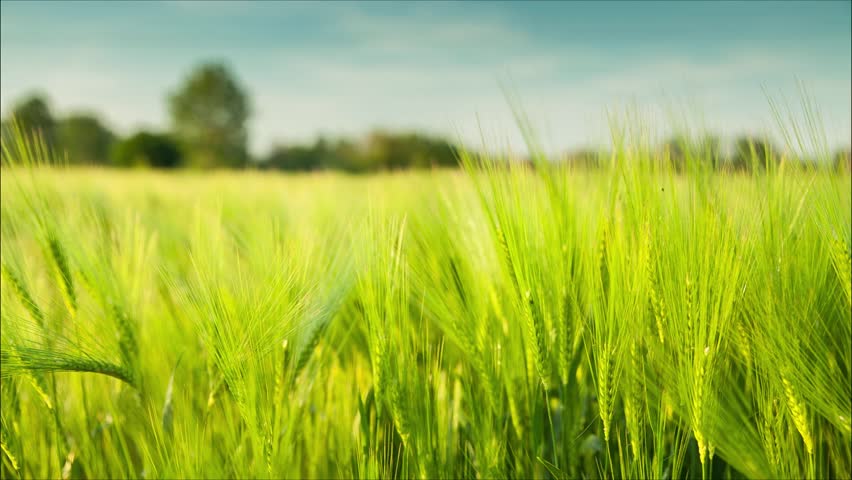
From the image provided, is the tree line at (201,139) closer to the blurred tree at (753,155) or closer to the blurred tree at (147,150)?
the blurred tree at (147,150)

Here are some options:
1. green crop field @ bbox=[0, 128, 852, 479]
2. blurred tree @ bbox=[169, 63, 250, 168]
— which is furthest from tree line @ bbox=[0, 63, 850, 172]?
green crop field @ bbox=[0, 128, 852, 479]

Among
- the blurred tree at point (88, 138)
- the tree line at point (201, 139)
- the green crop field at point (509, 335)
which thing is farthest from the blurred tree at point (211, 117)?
the green crop field at point (509, 335)

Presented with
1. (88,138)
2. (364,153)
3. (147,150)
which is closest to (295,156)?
(147,150)

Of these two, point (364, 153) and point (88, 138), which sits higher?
point (88, 138)

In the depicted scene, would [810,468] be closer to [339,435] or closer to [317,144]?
[339,435]

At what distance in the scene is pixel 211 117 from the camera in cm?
2627

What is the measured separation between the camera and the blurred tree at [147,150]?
24.9 m

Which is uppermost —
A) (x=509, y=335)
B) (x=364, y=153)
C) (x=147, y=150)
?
(x=147, y=150)

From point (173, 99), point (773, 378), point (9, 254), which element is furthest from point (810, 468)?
point (173, 99)

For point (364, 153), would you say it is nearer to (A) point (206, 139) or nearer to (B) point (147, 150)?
(A) point (206, 139)

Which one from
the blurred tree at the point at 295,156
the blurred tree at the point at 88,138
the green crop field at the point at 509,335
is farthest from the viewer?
the blurred tree at the point at 88,138

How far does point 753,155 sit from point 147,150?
28.3 m

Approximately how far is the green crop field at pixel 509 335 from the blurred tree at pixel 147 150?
26160 millimetres

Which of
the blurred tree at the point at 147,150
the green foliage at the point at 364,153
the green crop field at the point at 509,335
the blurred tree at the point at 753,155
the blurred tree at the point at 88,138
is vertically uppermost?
the blurred tree at the point at 88,138
